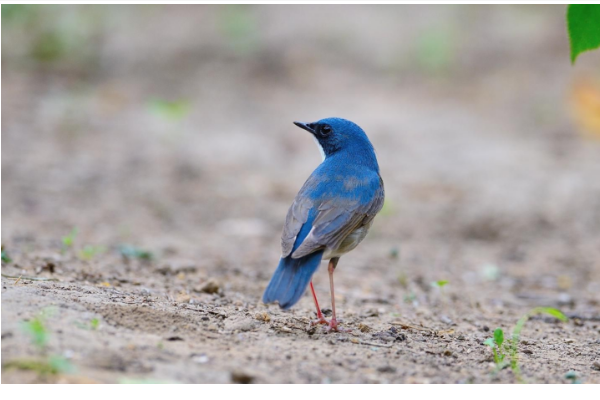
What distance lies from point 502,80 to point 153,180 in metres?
7.44

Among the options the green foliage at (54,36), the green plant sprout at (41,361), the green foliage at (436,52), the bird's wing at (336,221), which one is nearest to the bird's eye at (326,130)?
the bird's wing at (336,221)

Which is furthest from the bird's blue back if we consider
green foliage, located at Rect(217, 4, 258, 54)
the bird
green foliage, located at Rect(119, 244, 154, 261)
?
green foliage, located at Rect(217, 4, 258, 54)

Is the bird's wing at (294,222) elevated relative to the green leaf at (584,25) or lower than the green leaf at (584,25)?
lower

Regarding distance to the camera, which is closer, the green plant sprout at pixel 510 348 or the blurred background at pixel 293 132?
the green plant sprout at pixel 510 348

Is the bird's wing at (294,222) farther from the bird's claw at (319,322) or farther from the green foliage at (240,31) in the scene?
the green foliage at (240,31)

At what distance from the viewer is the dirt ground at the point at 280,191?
Result: 3617 millimetres

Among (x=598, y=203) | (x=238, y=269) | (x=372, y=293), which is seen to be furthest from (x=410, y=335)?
(x=598, y=203)

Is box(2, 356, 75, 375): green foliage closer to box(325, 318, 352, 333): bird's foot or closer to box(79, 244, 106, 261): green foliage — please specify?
box(325, 318, 352, 333): bird's foot

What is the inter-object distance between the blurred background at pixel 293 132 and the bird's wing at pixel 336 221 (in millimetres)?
1165

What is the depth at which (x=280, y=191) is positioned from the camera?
9.08 meters

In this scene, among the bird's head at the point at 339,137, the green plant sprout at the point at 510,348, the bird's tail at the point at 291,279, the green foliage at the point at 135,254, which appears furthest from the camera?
the green foliage at the point at 135,254

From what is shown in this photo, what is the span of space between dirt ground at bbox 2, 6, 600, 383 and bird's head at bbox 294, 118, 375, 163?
1177 mm

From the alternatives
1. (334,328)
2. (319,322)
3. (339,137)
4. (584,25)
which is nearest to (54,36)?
(339,137)

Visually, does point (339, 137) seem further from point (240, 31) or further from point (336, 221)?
point (240, 31)
